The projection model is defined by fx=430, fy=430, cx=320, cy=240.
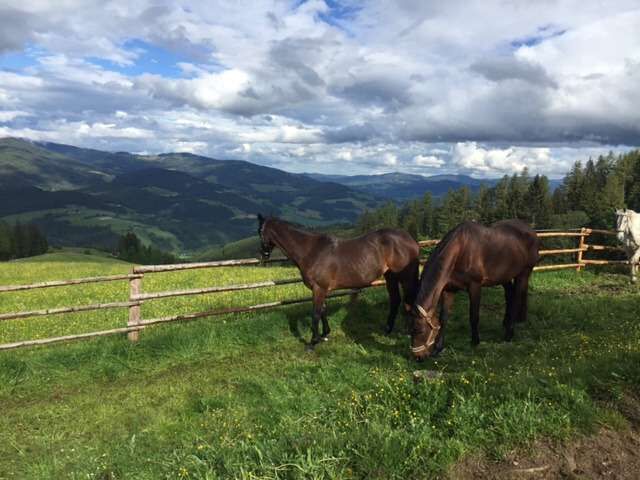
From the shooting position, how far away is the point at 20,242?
102m

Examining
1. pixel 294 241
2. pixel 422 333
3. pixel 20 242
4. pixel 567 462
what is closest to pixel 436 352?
pixel 422 333

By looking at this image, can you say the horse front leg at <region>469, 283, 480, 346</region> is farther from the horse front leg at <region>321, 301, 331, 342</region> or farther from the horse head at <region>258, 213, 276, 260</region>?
the horse head at <region>258, 213, 276, 260</region>

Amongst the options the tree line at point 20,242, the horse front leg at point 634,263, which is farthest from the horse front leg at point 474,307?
the tree line at point 20,242

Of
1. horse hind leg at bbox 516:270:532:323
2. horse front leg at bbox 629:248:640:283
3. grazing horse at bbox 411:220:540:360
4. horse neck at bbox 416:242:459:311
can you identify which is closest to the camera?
grazing horse at bbox 411:220:540:360

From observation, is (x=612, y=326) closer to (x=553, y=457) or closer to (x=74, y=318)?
(x=553, y=457)

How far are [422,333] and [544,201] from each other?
89075mm

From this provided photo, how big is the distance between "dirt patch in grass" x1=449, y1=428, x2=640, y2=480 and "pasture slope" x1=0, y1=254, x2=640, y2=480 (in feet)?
0.22

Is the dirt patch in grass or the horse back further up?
the horse back

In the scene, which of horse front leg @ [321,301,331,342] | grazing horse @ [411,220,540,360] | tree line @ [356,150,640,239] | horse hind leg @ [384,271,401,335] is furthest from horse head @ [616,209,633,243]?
tree line @ [356,150,640,239]

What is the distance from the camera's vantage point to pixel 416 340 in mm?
7805

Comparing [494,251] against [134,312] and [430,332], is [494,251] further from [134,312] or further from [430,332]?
[134,312]

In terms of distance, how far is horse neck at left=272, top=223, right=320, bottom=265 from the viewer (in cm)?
980

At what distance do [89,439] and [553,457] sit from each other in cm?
613

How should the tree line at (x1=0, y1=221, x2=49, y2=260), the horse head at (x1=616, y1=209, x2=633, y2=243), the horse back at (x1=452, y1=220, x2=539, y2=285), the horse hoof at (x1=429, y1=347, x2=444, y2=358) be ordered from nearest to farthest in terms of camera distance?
the horse hoof at (x1=429, y1=347, x2=444, y2=358) → the horse back at (x1=452, y1=220, x2=539, y2=285) → the horse head at (x1=616, y1=209, x2=633, y2=243) → the tree line at (x1=0, y1=221, x2=49, y2=260)
